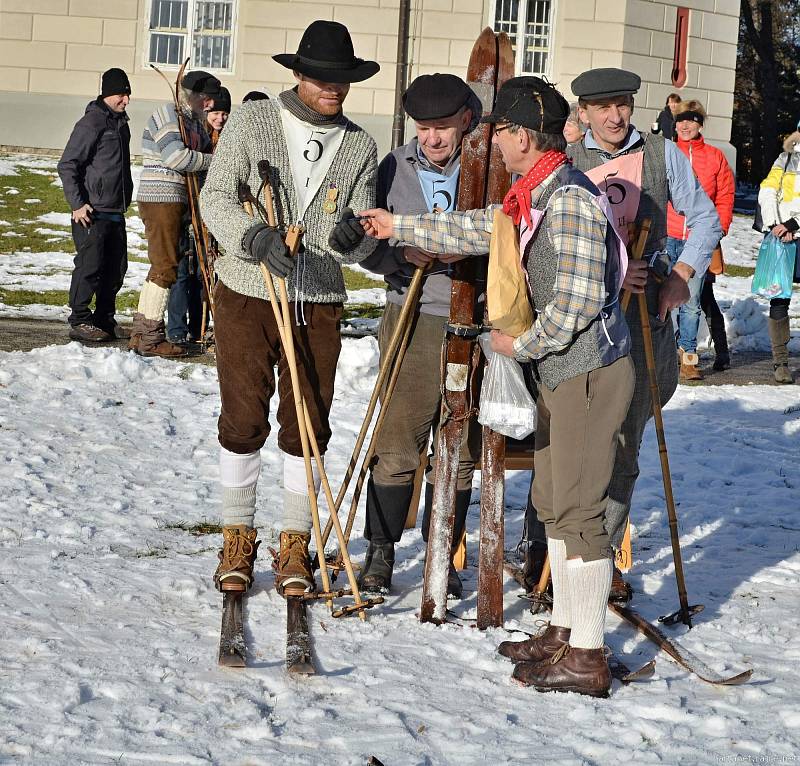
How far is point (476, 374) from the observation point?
474 cm

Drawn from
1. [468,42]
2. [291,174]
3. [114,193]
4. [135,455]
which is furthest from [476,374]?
[468,42]

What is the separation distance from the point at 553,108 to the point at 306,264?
1177mm

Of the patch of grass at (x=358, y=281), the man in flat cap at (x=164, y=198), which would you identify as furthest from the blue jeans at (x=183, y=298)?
the patch of grass at (x=358, y=281)

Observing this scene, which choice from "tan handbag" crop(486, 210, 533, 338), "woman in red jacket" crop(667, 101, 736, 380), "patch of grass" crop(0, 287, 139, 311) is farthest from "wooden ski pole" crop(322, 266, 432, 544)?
"patch of grass" crop(0, 287, 139, 311)

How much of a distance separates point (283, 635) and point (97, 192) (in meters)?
5.78

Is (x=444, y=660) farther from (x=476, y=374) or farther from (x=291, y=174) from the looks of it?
(x=291, y=174)

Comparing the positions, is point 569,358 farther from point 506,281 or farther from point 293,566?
point 293,566

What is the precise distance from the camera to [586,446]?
4.04 m

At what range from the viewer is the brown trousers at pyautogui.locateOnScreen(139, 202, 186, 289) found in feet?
29.1

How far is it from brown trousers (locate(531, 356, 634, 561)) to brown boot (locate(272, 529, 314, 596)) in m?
1.13

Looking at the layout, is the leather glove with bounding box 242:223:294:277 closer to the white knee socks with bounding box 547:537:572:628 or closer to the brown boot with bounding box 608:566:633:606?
the white knee socks with bounding box 547:537:572:628

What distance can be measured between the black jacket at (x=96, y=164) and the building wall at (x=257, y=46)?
11897 millimetres

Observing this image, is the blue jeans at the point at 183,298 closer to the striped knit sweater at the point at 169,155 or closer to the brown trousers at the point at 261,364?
the striped knit sweater at the point at 169,155

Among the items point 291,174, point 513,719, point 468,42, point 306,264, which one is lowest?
point 513,719
